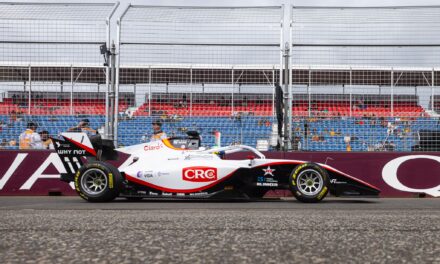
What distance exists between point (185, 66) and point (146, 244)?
7.50 m

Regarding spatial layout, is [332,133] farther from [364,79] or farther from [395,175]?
[395,175]

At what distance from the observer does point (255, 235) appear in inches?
126

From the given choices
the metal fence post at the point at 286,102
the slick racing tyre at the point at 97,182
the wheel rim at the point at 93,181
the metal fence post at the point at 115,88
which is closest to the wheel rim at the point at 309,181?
the metal fence post at the point at 286,102

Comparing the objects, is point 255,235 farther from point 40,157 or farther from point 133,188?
point 40,157

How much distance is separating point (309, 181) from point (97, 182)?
308 cm

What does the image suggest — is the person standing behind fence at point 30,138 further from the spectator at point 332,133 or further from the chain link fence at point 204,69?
the spectator at point 332,133

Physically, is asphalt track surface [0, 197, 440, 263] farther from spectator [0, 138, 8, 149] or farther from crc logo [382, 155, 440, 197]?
spectator [0, 138, 8, 149]

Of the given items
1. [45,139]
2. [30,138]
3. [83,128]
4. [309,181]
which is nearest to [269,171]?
[309,181]

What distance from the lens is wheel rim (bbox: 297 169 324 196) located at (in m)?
7.95

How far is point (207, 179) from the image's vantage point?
8.18m

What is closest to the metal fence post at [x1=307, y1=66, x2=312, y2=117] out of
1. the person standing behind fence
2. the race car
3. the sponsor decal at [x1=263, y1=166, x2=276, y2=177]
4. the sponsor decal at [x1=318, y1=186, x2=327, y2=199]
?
the race car

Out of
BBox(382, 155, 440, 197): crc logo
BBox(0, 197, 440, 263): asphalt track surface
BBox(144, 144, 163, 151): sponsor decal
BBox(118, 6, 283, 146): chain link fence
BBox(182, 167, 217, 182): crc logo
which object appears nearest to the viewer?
BBox(0, 197, 440, 263): asphalt track surface

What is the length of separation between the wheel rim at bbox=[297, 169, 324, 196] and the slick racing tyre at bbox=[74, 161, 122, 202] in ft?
8.55

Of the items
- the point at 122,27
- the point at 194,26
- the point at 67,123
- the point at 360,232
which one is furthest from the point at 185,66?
the point at 360,232
